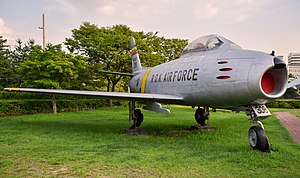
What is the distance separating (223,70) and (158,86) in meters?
3.07

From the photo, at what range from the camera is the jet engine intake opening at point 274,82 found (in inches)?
222

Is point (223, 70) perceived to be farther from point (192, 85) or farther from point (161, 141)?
point (161, 141)

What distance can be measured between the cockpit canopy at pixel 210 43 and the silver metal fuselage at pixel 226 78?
0.17 meters

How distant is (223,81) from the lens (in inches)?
239

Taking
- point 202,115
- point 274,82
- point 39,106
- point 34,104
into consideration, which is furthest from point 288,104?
point 274,82

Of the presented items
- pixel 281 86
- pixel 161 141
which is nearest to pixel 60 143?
pixel 161 141

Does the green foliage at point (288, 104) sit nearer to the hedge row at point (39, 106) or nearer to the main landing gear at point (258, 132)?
the hedge row at point (39, 106)

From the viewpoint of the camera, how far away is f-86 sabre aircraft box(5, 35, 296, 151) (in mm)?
5542

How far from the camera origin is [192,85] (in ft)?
23.1

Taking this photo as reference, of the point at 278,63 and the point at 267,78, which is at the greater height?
the point at 278,63

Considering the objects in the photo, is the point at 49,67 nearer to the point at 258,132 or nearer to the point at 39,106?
the point at 39,106

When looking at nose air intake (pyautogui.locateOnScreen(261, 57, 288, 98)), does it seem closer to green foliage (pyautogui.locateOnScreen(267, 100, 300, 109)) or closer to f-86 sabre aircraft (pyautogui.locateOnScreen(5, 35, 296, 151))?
f-86 sabre aircraft (pyautogui.locateOnScreen(5, 35, 296, 151))

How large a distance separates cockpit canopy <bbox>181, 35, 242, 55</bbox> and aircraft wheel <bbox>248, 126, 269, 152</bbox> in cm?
234

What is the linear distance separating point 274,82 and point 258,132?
115 centimetres
